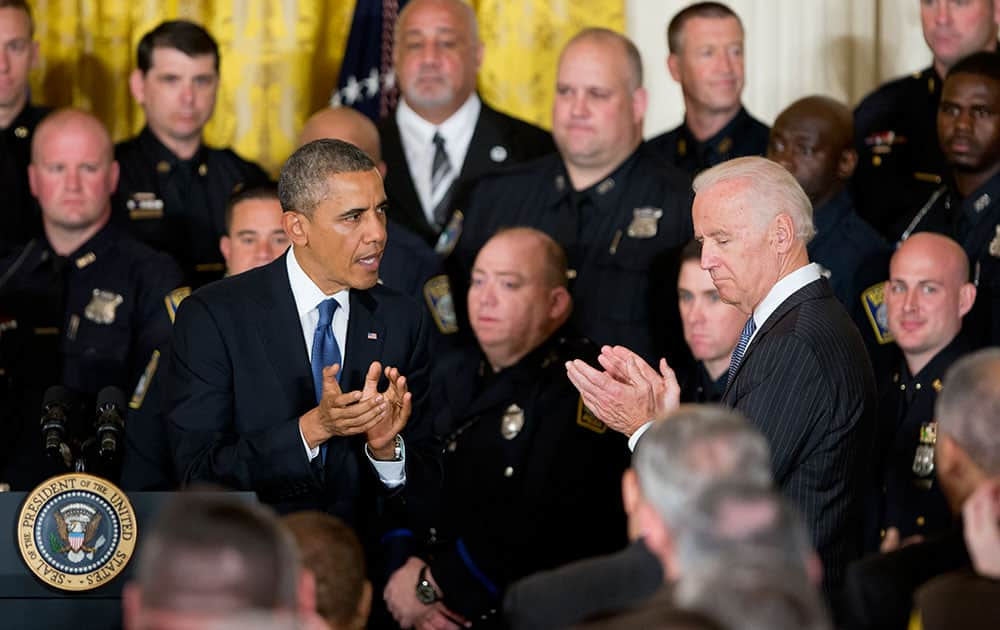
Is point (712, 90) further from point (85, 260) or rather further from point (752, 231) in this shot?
point (85, 260)

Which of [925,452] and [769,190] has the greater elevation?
[769,190]

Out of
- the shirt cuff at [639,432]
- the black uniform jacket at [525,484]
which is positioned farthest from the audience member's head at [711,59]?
the shirt cuff at [639,432]

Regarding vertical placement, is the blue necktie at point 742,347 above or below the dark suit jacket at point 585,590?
above

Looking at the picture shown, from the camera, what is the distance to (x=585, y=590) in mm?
3176

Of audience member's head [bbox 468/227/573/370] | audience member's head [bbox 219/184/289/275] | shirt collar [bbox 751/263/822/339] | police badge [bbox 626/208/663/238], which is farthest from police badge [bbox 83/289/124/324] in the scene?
shirt collar [bbox 751/263/822/339]

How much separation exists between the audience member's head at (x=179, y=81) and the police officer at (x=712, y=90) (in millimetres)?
1992

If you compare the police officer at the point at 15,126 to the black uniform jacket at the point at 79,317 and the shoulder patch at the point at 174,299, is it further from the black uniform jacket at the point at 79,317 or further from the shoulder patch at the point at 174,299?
the shoulder patch at the point at 174,299

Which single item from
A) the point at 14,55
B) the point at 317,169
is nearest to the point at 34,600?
the point at 317,169

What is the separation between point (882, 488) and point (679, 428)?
3.16 meters

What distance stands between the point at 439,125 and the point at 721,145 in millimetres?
1227

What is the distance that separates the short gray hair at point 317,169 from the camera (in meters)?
4.53

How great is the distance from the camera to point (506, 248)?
5941 millimetres

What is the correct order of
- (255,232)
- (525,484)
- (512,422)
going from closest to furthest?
(525,484)
(512,422)
(255,232)

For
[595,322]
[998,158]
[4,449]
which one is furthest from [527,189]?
[4,449]
